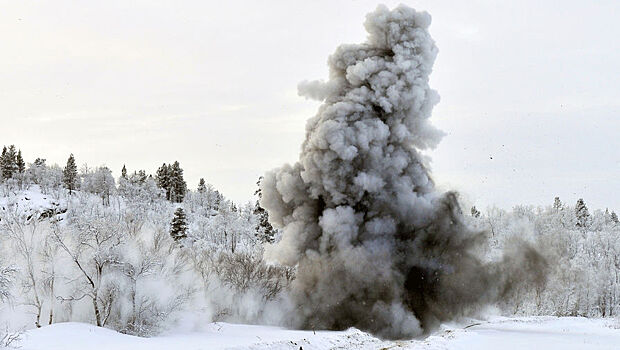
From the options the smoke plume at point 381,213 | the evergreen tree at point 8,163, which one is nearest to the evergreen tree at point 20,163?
the evergreen tree at point 8,163

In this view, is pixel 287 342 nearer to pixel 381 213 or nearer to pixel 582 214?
pixel 381 213

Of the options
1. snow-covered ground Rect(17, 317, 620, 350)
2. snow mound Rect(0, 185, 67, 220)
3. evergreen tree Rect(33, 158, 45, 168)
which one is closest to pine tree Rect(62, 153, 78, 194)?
snow mound Rect(0, 185, 67, 220)

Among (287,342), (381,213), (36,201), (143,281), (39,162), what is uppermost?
(39,162)

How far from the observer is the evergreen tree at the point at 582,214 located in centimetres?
13868

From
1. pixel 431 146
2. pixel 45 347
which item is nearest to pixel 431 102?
pixel 431 146

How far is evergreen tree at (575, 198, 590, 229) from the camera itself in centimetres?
13868

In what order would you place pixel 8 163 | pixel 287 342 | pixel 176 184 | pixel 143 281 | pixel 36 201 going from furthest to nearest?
pixel 176 184 < pixel 8 163 < pixel 36 201 < pixel 143 281 < pixel 287 342

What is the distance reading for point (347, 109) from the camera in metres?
49.0

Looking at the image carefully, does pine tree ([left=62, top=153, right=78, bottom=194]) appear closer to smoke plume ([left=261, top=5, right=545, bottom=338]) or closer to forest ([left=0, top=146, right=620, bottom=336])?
forest ([left=0, top=146, right=620, bottom=336])

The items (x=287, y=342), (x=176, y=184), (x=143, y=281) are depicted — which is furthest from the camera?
(x=176, y=184)

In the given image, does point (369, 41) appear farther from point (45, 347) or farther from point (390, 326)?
point (45, 347)

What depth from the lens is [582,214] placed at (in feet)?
465

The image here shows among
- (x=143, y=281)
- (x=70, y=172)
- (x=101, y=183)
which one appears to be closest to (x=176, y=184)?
(x=101, y=183)

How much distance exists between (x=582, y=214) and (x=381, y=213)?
10879 cm
